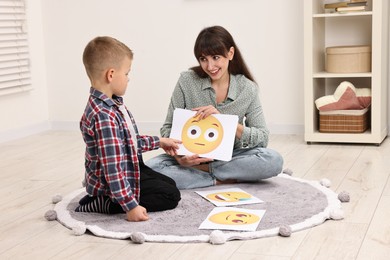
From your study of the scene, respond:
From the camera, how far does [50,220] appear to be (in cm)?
211

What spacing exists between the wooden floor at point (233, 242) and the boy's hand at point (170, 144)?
45 centimetres

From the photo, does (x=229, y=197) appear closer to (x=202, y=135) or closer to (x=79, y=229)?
(x=202, y=135)

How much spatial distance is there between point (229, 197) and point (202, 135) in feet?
0.84

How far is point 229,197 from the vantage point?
226 cm

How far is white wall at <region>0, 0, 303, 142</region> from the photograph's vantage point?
365cm

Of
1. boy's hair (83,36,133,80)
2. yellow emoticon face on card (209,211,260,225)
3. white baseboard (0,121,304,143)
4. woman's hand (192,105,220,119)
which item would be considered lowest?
Result: yellow emoticon face on card (209,211,260,225)

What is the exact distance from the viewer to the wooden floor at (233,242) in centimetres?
177

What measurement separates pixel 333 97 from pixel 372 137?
0.28m

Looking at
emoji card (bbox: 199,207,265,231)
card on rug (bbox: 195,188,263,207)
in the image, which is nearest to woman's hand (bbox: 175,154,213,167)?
card on rug (bbox: 195,188,263,207)

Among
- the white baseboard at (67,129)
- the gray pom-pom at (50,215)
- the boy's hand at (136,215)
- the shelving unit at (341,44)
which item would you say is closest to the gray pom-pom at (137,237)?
the boy's hand at (136,215)

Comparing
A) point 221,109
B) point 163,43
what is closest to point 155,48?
point 163,43

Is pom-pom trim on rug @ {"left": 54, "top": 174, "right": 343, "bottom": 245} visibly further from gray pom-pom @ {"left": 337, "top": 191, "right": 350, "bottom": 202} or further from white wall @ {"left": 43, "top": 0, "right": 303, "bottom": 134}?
white wall @ {"left": 43, "top": 0, "right": 303, "bottom": 134}

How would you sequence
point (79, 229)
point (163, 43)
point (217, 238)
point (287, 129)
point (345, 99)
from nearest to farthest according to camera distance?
Result: point (217, 238), point (79, 229), point (345, 99), point (287, 129), point (163, 43)

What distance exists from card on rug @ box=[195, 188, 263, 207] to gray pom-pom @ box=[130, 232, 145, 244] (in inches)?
15.4
